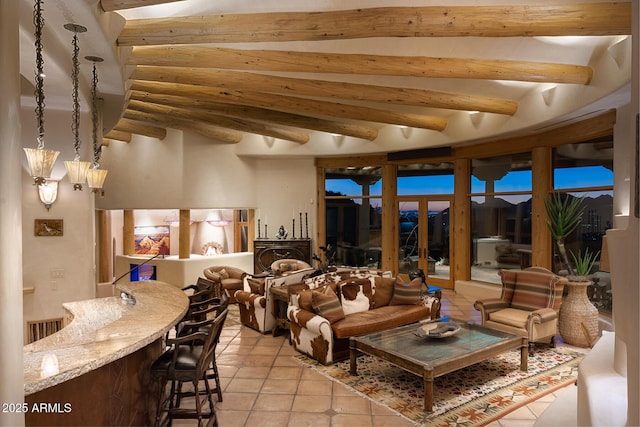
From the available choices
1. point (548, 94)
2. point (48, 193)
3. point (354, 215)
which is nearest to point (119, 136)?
point (48, 193)

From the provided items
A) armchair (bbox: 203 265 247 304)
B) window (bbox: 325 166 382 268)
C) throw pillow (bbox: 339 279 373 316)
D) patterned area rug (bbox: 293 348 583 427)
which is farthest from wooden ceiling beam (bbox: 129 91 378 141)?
patterned area rug (bbox: 293 348 583 427)

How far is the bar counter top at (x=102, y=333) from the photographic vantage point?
204 cm

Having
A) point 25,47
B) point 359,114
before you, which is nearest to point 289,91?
point 359,114

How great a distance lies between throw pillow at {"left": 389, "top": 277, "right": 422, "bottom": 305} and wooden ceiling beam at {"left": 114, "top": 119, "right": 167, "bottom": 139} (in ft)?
19.6

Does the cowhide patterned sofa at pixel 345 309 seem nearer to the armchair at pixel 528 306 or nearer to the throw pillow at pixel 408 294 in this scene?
the throw pillow at pixel 408 294

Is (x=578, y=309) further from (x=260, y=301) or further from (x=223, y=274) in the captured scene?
(x=223, y=274)

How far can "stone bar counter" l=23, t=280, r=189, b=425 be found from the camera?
205cm

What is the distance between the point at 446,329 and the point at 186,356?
2826 mm

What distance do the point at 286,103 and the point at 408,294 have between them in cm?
328

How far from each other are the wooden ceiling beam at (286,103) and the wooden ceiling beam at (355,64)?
1336mm

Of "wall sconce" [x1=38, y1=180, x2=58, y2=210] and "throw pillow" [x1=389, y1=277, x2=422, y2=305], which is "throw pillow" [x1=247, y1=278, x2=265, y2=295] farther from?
"wall sconce" [x1=38, y1=180, x2=58, y2=210]

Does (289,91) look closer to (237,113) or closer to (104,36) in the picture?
(237,113)

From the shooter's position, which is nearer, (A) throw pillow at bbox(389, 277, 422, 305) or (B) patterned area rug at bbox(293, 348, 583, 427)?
(B) patterned area rug at bbox(293, 348, 583, 427)

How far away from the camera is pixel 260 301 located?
5910mm
